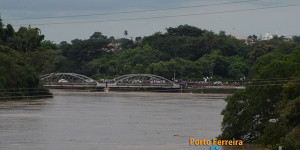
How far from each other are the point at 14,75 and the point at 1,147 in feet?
144

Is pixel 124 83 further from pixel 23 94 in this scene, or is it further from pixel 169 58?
pixel 23 94

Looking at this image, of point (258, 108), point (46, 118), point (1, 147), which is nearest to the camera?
point (1, 147)

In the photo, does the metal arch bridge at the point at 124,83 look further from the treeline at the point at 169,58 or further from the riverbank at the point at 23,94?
the riverbank at the point at 23,94

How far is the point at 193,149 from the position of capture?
1310 inches

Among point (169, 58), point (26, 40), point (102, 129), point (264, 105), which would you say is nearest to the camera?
point (264, 105)

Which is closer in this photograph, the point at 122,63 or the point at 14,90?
the point at 14,90

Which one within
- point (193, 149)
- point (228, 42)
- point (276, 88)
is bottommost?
A: point (193, 149)

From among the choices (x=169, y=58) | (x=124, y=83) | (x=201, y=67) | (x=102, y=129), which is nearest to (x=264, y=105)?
(x=102, y=129)

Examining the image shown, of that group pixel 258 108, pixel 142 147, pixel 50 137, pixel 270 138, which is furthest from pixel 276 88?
pixel 50 137

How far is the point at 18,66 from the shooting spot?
3095 inches

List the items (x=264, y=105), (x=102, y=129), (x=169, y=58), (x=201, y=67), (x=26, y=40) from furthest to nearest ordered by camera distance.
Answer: (x=169, y=58)
(x=201, y=67)
(x=26, y=40)
(x=102, y=129)
(x=264, y=105)

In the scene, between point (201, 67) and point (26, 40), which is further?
point (201, 67)

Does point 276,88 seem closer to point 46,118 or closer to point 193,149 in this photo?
point 193,149

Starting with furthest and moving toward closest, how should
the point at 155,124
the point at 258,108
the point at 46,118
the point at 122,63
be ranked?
the point at 122,63
the point at 46,118
the point at 155,124
the point at 258,108
